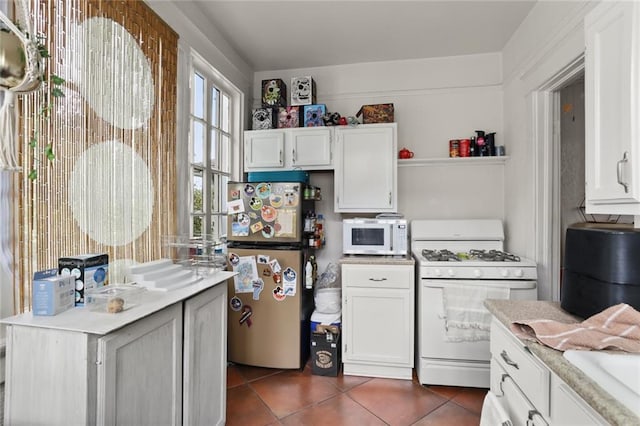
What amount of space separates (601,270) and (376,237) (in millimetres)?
1619

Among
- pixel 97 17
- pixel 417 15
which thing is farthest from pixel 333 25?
pixel 97 17

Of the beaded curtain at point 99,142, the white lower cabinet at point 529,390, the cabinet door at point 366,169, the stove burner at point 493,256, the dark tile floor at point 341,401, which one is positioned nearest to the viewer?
the white lower cabinet at point 529,390

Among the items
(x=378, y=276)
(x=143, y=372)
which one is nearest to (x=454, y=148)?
(x=378, y=276)

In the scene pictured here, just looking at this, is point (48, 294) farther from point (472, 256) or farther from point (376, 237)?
point (472, 256)

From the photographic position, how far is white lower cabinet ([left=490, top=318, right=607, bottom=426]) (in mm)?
859

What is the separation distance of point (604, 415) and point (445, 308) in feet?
5.21

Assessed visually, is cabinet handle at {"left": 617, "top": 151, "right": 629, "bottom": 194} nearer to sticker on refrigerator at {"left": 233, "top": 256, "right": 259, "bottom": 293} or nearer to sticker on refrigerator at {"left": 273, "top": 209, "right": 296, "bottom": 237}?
sticker on refrigerator at {"left": 273, "top": 209, "right": 296, "bottom": 237}

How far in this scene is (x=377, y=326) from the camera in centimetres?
246

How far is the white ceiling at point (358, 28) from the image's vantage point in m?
2.27

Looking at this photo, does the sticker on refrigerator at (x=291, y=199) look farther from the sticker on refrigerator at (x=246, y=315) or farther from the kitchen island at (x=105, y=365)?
the kitchen island at (x=105, y=365)

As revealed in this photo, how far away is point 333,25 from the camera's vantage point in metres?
2.51

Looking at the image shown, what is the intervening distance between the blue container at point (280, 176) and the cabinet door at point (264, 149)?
158 millimetres

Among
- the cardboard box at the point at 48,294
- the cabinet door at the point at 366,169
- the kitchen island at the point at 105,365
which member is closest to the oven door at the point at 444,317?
the cabinet door at the point at 366,169

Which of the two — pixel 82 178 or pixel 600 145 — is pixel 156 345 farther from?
pixel 600 145
